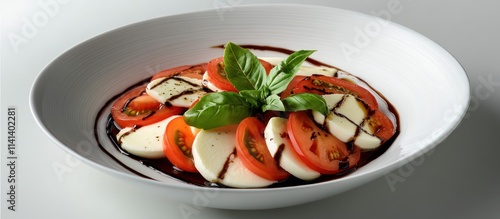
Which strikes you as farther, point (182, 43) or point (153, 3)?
point (153, 3)

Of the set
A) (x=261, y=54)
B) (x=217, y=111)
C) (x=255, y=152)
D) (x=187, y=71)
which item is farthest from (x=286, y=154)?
(x=261, y=54)

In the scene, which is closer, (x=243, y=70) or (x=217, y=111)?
(x=217, y=111)

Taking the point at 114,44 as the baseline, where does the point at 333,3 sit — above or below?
below

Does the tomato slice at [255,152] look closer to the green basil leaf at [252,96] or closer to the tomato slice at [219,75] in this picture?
the green basil leaf at [252,96]

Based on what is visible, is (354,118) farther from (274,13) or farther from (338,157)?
(274,13)

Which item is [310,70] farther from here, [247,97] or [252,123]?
[252,123]

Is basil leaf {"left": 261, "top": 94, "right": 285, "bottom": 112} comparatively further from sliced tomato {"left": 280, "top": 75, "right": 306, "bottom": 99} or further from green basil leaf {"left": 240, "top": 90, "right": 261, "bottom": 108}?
sliced tomato {"left": 280, "top": 75, "right": 306, "bottom": 99}

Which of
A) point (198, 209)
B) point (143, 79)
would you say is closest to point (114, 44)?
point (143, 79)
